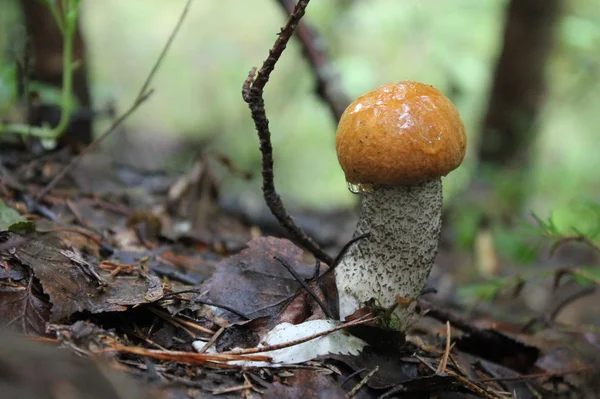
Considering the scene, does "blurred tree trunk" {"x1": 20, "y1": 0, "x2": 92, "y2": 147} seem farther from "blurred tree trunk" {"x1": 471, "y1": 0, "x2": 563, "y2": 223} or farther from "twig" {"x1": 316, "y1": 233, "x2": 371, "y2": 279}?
"blurred tree trunk" {"x1": 471, "y1": 0, "x2": 563, "y2": 223}

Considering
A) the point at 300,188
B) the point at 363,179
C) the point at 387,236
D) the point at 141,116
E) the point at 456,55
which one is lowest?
the point at 300,188

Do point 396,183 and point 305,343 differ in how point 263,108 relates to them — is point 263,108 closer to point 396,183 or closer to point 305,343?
point 396,183

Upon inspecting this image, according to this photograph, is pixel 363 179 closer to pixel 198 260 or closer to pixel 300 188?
pixel 198 260

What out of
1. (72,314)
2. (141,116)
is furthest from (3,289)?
(141,116)

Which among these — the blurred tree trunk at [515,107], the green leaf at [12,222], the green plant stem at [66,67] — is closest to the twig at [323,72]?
the green plant stem at [66,67]

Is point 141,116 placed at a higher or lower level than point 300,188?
higher

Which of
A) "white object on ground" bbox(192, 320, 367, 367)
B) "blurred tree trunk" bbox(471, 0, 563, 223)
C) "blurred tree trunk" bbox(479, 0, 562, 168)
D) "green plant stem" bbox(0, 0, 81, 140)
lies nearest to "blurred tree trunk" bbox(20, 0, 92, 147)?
"green plant stem" bbox(0, 0, 81, 140)

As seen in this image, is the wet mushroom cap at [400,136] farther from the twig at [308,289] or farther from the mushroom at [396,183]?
the twig at [308,289]

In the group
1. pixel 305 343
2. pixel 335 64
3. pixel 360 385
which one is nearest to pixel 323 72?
pixel 335 64
